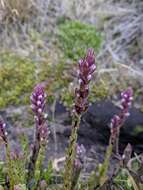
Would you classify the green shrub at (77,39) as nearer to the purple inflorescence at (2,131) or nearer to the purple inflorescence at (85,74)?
the purple inflorescence at (2,131)

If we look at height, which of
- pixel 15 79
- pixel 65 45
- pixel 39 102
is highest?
pixel 65 45

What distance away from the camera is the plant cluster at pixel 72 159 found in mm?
1458

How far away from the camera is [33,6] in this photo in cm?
359

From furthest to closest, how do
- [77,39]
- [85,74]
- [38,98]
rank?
[77,39], [38,98], [85,74]

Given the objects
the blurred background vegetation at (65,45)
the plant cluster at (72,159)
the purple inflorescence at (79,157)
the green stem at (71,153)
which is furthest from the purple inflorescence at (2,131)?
the blurred background vegetation at (65,45)

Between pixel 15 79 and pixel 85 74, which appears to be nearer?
pixel 85 74

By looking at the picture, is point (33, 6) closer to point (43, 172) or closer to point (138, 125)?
point (138, 125)

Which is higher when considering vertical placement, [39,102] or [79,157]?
[39,102]

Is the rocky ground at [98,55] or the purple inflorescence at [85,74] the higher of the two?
the rocky ground at [98,55]

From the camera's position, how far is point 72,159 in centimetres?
161

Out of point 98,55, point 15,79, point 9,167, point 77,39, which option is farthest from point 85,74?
point 98,55

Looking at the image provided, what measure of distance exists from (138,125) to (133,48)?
92cm

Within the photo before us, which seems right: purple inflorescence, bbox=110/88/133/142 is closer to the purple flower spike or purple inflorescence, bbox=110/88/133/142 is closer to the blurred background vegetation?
the purple flower spike

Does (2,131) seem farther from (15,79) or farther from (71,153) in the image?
(15,79)
